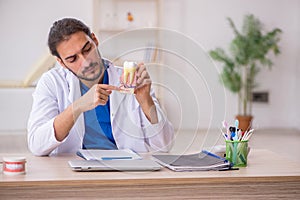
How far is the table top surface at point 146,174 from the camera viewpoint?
5.22 ft

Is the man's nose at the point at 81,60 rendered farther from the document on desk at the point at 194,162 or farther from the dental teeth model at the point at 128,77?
the document on desk at the point at 194,162

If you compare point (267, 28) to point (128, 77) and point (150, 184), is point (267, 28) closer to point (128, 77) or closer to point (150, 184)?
point (128, 77)

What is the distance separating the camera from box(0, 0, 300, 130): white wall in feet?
20.2

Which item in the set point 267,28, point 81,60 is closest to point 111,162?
point 81,60

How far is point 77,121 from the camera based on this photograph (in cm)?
192

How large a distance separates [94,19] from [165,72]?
176 inches

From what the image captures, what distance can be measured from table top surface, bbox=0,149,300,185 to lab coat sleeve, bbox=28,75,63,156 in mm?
86

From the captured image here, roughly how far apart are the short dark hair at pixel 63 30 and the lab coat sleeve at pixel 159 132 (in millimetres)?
334

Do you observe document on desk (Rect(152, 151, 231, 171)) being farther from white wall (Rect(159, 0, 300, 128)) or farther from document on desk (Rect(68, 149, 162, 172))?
white wall (Rect(159, 0, 300, 128))

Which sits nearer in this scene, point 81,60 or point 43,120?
point 81,60

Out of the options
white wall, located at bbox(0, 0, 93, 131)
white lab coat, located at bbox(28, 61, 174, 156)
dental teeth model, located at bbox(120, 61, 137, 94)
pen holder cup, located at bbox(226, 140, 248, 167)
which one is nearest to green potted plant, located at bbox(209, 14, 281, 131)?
white wall, located at bbox(0, 0, 93, 131)

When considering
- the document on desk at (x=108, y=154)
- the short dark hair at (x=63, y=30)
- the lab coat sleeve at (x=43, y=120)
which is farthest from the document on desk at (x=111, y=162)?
the short dark hair at (x=63, y=30)

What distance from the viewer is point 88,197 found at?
1587 millimetres

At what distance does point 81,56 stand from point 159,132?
36 centimetres
